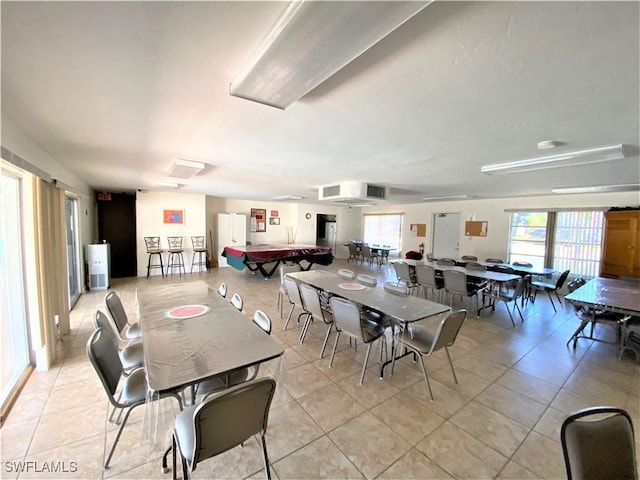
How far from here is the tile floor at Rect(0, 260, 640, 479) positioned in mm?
1613

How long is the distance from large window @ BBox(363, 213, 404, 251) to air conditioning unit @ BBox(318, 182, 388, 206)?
4.83 meters

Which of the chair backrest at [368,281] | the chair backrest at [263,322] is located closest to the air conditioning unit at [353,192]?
the chair backrest at [368,281]

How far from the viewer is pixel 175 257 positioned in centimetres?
757

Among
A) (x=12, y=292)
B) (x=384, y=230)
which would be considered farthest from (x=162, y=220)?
(x=384, y=230)

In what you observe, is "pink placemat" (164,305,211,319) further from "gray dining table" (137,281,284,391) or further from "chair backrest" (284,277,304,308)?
"chair backrest" (284,277,304,308)

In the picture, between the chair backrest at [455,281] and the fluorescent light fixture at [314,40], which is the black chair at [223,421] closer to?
the fluorescent light fixture at [314,40]

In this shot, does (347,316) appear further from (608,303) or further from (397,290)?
(608,303)

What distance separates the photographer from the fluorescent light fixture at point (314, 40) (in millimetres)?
889

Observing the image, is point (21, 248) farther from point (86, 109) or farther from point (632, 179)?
point (632, 179)

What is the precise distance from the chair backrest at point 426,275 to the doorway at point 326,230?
619cm

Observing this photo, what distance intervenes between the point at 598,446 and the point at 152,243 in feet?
27.6

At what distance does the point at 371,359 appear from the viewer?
2.94 meters

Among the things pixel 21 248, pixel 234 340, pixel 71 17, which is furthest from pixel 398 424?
pixel 21 248

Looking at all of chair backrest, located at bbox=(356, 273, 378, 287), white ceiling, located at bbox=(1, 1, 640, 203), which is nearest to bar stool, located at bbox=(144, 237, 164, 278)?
white ceiling, located at bbox=(1, 1, 640, 203)
